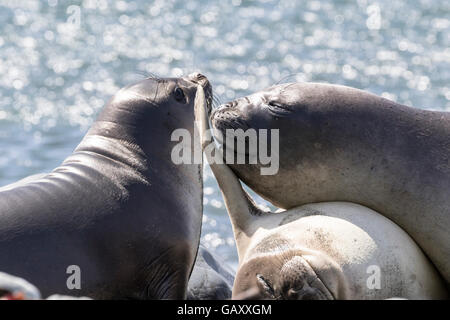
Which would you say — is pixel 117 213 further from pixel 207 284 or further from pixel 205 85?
pixel 205 85

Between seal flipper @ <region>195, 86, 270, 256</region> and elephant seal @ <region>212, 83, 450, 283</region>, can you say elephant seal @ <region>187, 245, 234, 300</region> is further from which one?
elephant seal @ <region>212, 83, 450, 283</region>

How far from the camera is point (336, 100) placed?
634 centimetres

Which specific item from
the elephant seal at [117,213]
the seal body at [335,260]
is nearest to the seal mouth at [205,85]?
the elephant seal at [117,213]

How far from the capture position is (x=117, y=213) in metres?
5.99

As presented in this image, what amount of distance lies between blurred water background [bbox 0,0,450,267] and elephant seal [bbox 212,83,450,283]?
17.4 feet

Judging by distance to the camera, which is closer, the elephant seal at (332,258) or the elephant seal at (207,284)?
the elephant seal at (332,258)

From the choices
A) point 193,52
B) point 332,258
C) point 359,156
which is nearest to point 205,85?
point 359,156

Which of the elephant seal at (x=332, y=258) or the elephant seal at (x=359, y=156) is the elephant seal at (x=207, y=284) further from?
the elephant seal at (x=359, y=156)

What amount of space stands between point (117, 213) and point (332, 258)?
1386 millimetres

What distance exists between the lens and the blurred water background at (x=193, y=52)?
1481 centimetres

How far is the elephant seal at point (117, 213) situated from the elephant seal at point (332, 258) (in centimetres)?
51
